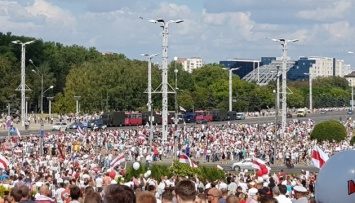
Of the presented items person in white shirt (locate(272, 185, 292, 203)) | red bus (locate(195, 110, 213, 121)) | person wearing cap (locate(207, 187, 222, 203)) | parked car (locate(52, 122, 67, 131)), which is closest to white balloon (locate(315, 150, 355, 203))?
person wearing cap (locate(207, 187, 222, 203))

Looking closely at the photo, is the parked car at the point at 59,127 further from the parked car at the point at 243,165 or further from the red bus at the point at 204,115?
the parked car at the point at 243,165

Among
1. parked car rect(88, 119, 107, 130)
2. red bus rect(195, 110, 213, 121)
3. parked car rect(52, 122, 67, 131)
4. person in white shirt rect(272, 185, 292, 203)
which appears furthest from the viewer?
red bus rect(195, 110, 213, 121)

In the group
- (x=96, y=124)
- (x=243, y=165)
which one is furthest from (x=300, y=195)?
(x=96, y=124)

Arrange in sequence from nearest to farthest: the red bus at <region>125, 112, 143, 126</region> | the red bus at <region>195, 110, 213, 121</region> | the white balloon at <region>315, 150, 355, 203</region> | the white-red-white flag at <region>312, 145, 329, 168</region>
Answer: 1. the white balloon at <region>315, 150, 355, 203</region>
2. the white-red-white flag at <region>312, 145, 329, 168</region>
3. the red bus at <region>125, 112, 143, 126</region>
4. the red bus at <region>195, 110, 213, 121</region>

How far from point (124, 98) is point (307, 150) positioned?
60.7 metres

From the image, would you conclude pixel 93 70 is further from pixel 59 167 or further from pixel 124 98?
pixel 59 167

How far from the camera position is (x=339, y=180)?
548cm

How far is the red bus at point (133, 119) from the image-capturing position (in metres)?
92.0

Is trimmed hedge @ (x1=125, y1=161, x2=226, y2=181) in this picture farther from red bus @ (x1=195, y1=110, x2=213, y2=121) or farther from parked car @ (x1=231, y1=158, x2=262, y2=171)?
red bus @ (x1=195, y1=110, x2=213, y2=121)

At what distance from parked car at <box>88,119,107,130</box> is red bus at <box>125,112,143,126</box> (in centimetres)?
672

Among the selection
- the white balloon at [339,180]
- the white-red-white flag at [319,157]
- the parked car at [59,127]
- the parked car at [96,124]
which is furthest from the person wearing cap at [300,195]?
the parked car at [59,127]

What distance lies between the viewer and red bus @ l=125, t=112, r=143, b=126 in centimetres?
9200

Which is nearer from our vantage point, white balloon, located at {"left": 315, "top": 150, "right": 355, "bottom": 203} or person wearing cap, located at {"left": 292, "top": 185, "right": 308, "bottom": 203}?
white balloon, located at {"left": 315, "top": 150, "right": 355, "bottom": 203}

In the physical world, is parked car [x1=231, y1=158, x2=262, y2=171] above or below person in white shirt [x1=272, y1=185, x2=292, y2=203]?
below
